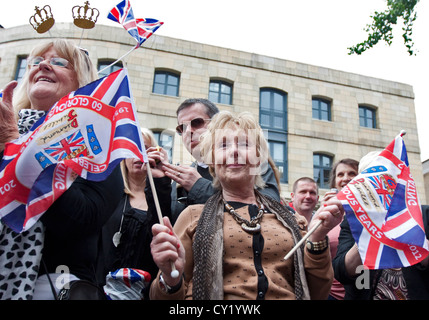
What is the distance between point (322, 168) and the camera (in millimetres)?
14625

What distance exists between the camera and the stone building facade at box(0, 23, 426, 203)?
1323 cm

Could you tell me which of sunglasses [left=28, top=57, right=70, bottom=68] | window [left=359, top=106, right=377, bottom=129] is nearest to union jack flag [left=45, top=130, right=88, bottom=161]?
sunglasses [left=28, top=57, right=70, bottom=68]

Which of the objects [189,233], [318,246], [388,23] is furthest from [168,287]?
[388,23]

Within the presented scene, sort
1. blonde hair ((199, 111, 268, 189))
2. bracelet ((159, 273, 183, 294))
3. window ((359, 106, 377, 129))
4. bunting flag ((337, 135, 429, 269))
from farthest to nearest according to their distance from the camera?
window ((359, 106, 377, 129)) → blonde hair ((199, 111, 268, 189)) → bunting flag ((337, 135, 429, 269)) → bracelet ((159, 273, 183, 294))

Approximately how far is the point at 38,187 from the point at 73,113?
464 millimetres

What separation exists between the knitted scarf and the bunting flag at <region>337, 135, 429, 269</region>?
48 cm

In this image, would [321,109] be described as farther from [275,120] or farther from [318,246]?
[318,246]

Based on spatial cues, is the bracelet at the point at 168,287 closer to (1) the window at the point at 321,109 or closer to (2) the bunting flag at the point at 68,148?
(2) the bunting flag at the point at 68,148

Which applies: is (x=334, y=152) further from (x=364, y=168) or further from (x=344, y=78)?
(x=364, y=168)

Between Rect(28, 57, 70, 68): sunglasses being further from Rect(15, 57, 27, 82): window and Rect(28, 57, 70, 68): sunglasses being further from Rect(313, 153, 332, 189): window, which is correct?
Rect(313, 153, 332, 189): window

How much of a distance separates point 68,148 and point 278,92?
1404 centimetres

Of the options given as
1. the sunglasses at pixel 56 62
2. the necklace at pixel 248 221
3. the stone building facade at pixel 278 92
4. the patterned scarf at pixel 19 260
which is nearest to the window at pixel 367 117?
the stone building facade at pixel 278 92

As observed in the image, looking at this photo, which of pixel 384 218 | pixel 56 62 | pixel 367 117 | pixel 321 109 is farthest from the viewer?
pixel 367 117
